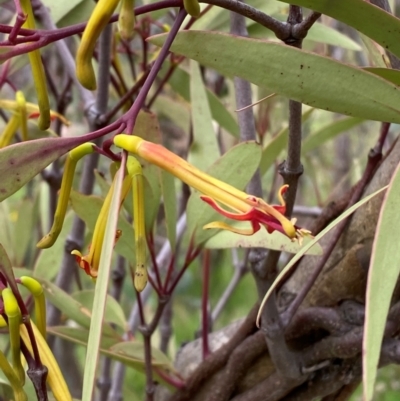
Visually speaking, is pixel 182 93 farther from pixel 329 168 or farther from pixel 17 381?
pixel 329 168

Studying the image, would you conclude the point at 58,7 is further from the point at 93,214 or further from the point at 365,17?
the point at 365,17

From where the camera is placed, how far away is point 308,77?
0.23 metres

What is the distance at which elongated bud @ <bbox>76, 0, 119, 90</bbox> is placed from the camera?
214mm

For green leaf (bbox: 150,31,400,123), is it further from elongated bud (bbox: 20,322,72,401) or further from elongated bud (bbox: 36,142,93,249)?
elongated bud (bbox: 20,322,72,401)

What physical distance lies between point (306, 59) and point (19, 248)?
60 centimetres

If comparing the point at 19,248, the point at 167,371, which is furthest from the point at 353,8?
the point at 19,248

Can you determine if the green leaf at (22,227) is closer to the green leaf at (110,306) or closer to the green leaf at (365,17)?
the green leaf at (110,306)

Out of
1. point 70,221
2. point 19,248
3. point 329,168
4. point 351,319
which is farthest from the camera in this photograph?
point 329,168

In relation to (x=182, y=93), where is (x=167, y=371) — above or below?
below

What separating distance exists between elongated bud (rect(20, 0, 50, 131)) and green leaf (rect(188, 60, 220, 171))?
0.18 metres

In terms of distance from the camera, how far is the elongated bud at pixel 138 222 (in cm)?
24

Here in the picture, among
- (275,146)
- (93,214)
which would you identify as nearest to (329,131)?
(275,146)

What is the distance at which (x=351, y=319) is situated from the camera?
40 centimetres

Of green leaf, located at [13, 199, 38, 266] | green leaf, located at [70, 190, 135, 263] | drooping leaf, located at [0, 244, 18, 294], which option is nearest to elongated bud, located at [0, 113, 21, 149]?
green leaf, located at [70, 190, 135, 263]
